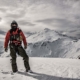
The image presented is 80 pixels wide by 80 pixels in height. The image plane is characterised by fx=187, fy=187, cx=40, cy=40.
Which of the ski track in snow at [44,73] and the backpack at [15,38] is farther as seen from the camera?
the backpack at [15,38]

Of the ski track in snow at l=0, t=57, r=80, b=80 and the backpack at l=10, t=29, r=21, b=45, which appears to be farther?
the backpack at l=10, t=29, r=21, b=45

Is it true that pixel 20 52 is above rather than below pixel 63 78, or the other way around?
above

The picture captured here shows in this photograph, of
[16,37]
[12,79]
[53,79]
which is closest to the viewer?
[12,79]

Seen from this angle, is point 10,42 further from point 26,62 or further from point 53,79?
point 53,79

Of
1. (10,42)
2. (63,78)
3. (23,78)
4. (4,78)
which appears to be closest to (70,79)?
(63,78)

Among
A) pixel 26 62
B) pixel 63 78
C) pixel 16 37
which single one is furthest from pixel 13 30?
pixel 63 78

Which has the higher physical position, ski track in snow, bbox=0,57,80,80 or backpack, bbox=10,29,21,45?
backpack, bbox=10,29,21,45

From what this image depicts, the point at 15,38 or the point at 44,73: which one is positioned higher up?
the point at 15,38

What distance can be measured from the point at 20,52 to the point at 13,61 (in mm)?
697

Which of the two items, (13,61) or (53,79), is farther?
(13,61)

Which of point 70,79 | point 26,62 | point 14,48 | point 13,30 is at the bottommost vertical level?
point 70,79

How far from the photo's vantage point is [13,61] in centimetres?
1030

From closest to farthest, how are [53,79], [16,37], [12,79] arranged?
1. [12,79]
2. [53,79]
3. [16,37]

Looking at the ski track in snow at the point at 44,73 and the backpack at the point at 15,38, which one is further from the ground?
the backpack at the point at 15,38
